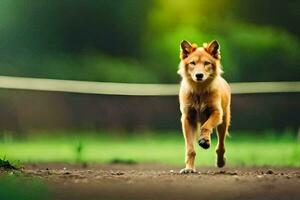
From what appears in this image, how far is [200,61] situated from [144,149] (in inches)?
18.5

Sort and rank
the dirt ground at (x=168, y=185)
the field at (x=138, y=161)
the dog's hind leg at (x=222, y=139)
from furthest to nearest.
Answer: the dog's hind leg at (x=222, y=139) → the field at (x=138, y=161) → the dirt ground at (x=168, y=185)

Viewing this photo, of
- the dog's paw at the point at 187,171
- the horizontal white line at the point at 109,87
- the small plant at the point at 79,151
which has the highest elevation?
the horizontal white line at the point at 109,87

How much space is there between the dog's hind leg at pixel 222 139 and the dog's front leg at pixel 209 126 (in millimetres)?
108

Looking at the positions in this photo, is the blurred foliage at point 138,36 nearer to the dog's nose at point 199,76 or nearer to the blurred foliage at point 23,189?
the dog's nose at point 199,76

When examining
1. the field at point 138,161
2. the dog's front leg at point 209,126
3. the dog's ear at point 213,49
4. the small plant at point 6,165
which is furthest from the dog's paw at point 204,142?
the small plant at point 6,165

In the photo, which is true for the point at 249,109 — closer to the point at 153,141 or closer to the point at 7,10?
the point at 153,141

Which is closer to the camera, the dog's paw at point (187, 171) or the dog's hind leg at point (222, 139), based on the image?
the dog's paw at point (187, 171)

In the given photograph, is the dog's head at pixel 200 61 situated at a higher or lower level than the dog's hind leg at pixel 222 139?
higher

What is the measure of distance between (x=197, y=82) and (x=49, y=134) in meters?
Answer: 0.65

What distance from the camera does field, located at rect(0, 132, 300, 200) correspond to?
11.2ft

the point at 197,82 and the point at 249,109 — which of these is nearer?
the point at 197,82

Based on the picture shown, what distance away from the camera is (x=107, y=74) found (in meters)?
3.84

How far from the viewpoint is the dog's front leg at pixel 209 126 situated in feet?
11.5

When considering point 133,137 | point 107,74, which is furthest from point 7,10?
point 133,137
